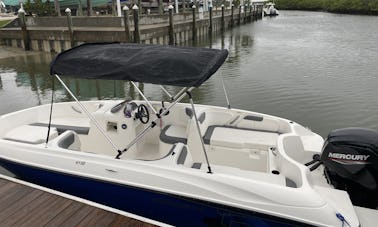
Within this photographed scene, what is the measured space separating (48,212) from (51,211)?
33 mm

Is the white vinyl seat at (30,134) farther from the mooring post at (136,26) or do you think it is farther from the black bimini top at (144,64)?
the mooring post at (136,26)

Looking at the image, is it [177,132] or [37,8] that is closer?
[177,132]

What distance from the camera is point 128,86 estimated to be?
1267 cm

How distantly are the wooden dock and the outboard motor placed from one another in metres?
2.15

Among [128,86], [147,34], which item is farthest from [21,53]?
[128,86]

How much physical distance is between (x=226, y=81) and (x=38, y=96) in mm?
7296

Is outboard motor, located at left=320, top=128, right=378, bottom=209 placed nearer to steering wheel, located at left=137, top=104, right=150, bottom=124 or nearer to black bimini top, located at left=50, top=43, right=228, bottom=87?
black bimini top, located at left=50, top=43, right=228, bottom=87

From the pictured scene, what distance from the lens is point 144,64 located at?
3.83m

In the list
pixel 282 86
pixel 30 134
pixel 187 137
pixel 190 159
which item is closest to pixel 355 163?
pixel 190 159

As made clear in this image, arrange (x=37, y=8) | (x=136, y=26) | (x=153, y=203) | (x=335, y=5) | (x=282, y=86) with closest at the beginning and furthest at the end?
(x=153, y=203) → (x=282, y=86) → (x=136, y=26) → (x=37, y=8) → (x=335, y=5)

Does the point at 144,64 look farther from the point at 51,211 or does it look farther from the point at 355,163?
the point at 355,163

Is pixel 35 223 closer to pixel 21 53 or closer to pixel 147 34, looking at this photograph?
pixel 147 34

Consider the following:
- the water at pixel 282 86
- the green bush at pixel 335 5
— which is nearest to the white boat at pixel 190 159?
the water at pixel 282 86

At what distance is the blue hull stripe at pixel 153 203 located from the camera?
3512 millimetres
